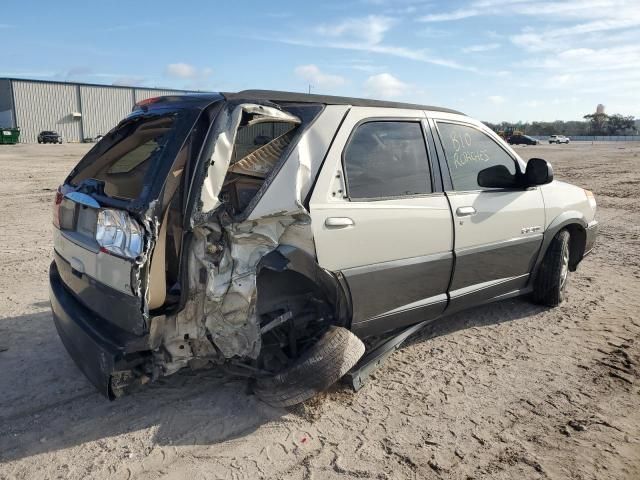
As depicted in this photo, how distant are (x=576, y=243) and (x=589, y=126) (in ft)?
354

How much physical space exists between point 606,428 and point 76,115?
6918 centimetres

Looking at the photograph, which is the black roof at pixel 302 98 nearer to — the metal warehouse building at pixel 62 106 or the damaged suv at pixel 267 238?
the damaged suv at pixel 267 238

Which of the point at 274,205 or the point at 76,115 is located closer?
the point at 274,205

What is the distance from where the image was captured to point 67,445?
2.94 m

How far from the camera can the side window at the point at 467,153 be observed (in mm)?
4105

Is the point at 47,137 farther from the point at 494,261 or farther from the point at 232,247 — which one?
the point at 232,247

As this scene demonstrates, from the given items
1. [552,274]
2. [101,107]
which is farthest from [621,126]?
[552,274]

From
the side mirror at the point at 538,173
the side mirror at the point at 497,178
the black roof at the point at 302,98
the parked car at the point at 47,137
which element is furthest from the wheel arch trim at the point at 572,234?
the parked car at the point at 47,137

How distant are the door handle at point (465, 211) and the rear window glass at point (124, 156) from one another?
89.1 inches

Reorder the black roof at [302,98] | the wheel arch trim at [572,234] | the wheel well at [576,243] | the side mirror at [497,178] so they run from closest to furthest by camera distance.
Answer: the black roof at [302,98], the side mirror at [497,178], the wheel arch trim at [572,234], the wheel well at [576,243]

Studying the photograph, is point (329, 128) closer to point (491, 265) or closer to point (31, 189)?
point (491, 265)

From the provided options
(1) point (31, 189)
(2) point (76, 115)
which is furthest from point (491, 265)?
(2) point (76, 115)

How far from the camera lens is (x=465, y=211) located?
4.04 m

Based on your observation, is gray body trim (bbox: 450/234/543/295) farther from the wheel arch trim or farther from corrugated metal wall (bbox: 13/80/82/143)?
corrugated metal wall (bbox: 13/80/82/143)
